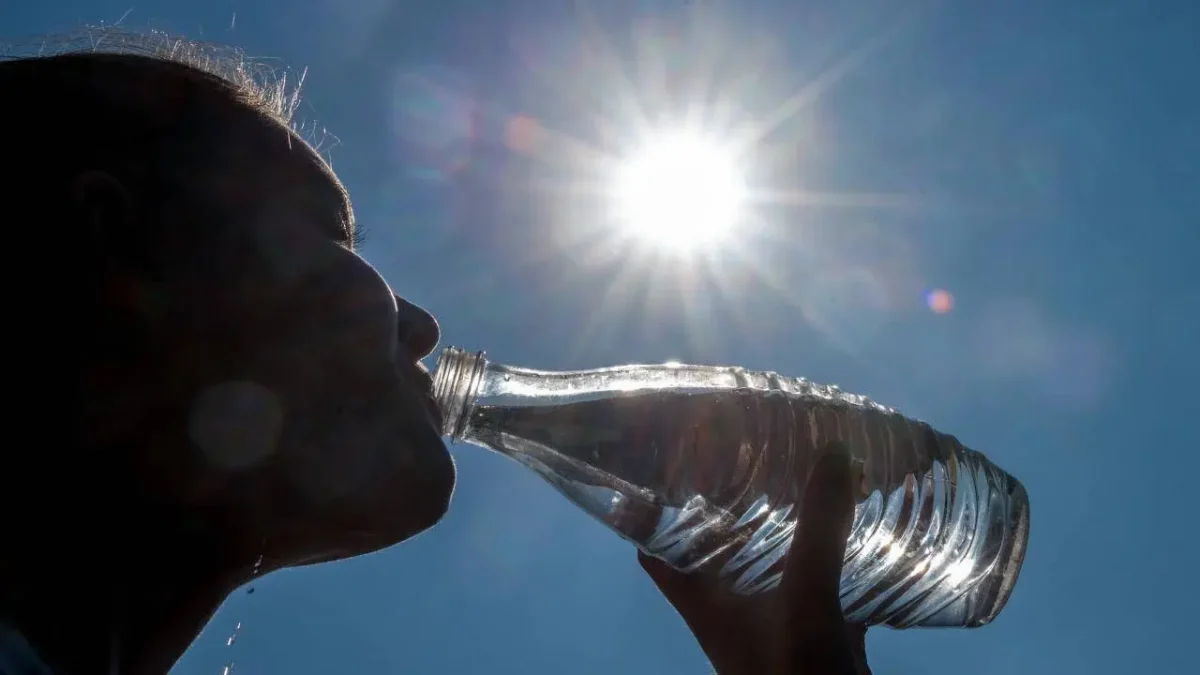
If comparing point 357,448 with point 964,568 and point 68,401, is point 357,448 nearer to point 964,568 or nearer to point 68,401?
point 68,401

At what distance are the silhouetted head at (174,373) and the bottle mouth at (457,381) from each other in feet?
0.83

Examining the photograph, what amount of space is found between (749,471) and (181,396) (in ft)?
3.16

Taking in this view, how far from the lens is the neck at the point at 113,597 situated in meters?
1.06

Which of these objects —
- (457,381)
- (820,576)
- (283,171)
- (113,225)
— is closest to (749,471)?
(820,576)

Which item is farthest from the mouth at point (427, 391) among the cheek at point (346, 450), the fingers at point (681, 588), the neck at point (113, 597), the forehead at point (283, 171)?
the fingers at point (681, 588)

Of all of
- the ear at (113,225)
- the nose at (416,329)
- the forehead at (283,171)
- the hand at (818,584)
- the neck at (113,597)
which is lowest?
the neck at (113,597)

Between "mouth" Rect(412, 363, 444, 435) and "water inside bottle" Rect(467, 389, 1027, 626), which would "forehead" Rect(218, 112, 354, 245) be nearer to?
"mouth" Rect(412, 363, 444, 435)

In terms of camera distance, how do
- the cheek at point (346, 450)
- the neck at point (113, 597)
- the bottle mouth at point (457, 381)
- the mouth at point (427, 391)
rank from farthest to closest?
the bottle mouth at point (457, 381)
the mouth at point (427, 391)
the cheek at point (346, 450)
the neck at point (113, 597)

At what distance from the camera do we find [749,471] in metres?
1.61

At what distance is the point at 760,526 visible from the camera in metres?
1.62

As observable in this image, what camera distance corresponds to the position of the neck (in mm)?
1060

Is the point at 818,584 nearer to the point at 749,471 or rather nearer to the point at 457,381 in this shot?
the point at 749,471

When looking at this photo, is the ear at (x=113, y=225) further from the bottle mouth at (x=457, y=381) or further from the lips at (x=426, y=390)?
the bottle mouth at (x=457, y=381)

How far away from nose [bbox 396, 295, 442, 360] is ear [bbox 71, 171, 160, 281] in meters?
0.38
